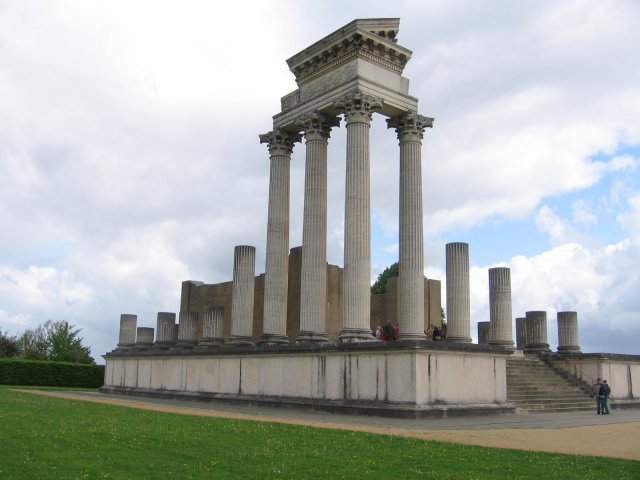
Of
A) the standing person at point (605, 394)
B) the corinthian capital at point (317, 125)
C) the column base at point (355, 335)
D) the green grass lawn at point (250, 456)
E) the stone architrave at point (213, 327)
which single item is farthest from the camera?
the stone architrave at point (213, 327)

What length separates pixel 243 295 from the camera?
33562 mm

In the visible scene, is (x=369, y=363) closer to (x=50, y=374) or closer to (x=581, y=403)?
(x=581, y=403)

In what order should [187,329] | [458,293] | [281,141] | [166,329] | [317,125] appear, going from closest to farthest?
[317,125]
[458,293]
[281,141]
[187,329]
[166,329]

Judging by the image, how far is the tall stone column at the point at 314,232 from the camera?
29078 mm

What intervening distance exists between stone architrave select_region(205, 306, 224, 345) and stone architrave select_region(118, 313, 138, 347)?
9897mm

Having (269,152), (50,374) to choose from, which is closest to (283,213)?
(269,152)

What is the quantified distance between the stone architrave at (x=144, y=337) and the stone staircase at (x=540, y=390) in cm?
2150

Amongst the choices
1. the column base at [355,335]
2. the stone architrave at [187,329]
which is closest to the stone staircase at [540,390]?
the column base at [355,335]

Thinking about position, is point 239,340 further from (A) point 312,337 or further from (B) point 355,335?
(B) point 355,335

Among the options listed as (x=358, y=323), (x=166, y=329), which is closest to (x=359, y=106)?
(x=358, y=323)

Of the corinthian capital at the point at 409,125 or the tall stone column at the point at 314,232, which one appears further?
the corinthian capital at the point at 409,125

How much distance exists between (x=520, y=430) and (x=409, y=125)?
15275mm

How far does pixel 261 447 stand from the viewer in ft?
46.0

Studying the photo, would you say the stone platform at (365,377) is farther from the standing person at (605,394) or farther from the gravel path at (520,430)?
the standing person at (605,394)
